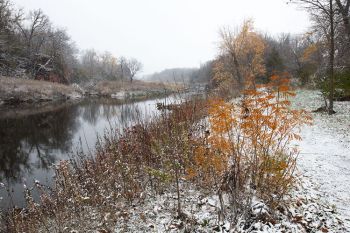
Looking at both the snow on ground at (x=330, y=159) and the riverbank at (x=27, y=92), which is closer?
the snow on ground at (x=330, y=159)

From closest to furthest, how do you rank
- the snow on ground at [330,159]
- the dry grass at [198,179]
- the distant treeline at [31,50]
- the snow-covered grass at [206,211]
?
1. the snow-covered grass at [206,211]
2. the dry grass at [198,179]
3. the snow on ground at [330,159]
4. the distant treeline at [31,50]

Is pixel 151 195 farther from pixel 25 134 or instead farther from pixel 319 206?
pixel 25 134

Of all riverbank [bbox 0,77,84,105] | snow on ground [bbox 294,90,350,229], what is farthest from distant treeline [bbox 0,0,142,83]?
snow on ground [bbox 294,90,350,229]

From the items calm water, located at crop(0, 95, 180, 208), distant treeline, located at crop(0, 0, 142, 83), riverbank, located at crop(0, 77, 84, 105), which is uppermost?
distant treeline, located at crop(0, 0, 142, 83)

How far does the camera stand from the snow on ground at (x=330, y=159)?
189 inches

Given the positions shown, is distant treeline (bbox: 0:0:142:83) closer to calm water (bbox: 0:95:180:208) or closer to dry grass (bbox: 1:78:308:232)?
calm water (bbox: 0:95:180:208)

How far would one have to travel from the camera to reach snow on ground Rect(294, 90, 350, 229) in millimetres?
4800

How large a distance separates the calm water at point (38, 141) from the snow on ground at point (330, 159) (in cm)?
406

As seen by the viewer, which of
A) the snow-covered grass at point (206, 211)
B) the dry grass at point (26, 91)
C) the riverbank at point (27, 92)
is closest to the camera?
the snow-covered grass at point (206, 211)

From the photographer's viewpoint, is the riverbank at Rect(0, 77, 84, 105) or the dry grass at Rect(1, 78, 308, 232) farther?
the riverbank at Rect(0, 77, 84, 105)

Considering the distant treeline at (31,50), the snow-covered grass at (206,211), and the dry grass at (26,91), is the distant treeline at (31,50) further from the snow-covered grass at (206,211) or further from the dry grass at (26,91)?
the snow-covered grass at (206,211)

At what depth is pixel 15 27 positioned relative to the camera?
4103cm

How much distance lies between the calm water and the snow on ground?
4.06 meters

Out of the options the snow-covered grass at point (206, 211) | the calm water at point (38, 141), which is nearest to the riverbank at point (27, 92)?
the calm water at point (38, 141)
